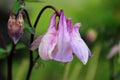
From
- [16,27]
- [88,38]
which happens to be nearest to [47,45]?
[16,27]

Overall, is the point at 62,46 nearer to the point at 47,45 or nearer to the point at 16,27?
the point at 47,45

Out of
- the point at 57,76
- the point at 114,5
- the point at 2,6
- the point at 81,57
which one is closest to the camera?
the point at 81,57

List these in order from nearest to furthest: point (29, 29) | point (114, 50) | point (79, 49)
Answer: point (79, 49), point (29, 29), point (114, 50)

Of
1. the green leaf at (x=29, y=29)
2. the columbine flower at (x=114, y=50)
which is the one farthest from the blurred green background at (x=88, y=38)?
the green leaf at (x=29, y=29)

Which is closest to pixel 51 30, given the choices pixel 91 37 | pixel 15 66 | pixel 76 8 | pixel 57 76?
pixel 91 37

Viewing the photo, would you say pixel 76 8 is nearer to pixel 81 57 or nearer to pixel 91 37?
pixel 91 37

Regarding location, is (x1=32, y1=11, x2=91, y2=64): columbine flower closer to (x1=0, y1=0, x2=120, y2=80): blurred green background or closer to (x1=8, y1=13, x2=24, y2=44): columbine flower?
(x1=8, y1=13, x2=24, y2=44): columbine flower

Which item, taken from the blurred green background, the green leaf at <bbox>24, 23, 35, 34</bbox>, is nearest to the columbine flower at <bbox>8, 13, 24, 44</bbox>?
the green leaf at <bbox>24, 23, 35, 34</bbox>
